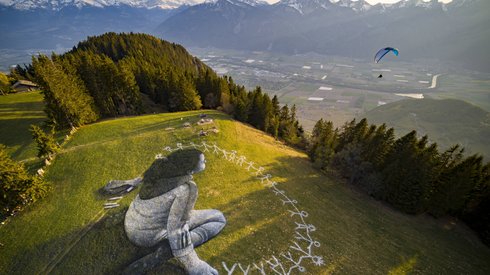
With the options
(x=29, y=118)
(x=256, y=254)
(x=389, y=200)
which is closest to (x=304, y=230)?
(x=256, y=254)

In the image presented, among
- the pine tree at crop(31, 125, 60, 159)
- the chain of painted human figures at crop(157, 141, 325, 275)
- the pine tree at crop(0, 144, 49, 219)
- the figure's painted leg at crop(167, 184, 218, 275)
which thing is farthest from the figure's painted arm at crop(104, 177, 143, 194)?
the chain of painted human figures at crop(157, 141, 325, 275)

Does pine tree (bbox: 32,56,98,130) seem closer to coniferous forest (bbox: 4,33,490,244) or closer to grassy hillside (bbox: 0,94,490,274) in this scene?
coniferous forest (bbox: 4,33,490,244)

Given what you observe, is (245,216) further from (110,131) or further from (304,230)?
(110,131)

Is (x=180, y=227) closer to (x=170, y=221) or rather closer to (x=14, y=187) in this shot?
(x=170, y=221)

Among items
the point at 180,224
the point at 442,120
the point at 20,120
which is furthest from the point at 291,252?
the point at 442,120

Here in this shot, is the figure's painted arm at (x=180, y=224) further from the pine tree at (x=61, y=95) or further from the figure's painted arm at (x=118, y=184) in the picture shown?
the pine tree at (x=61, y=95)

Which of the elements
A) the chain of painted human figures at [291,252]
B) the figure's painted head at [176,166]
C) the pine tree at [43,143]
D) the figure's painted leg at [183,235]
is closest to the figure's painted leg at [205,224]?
the figure's painted leg at [183,235]
